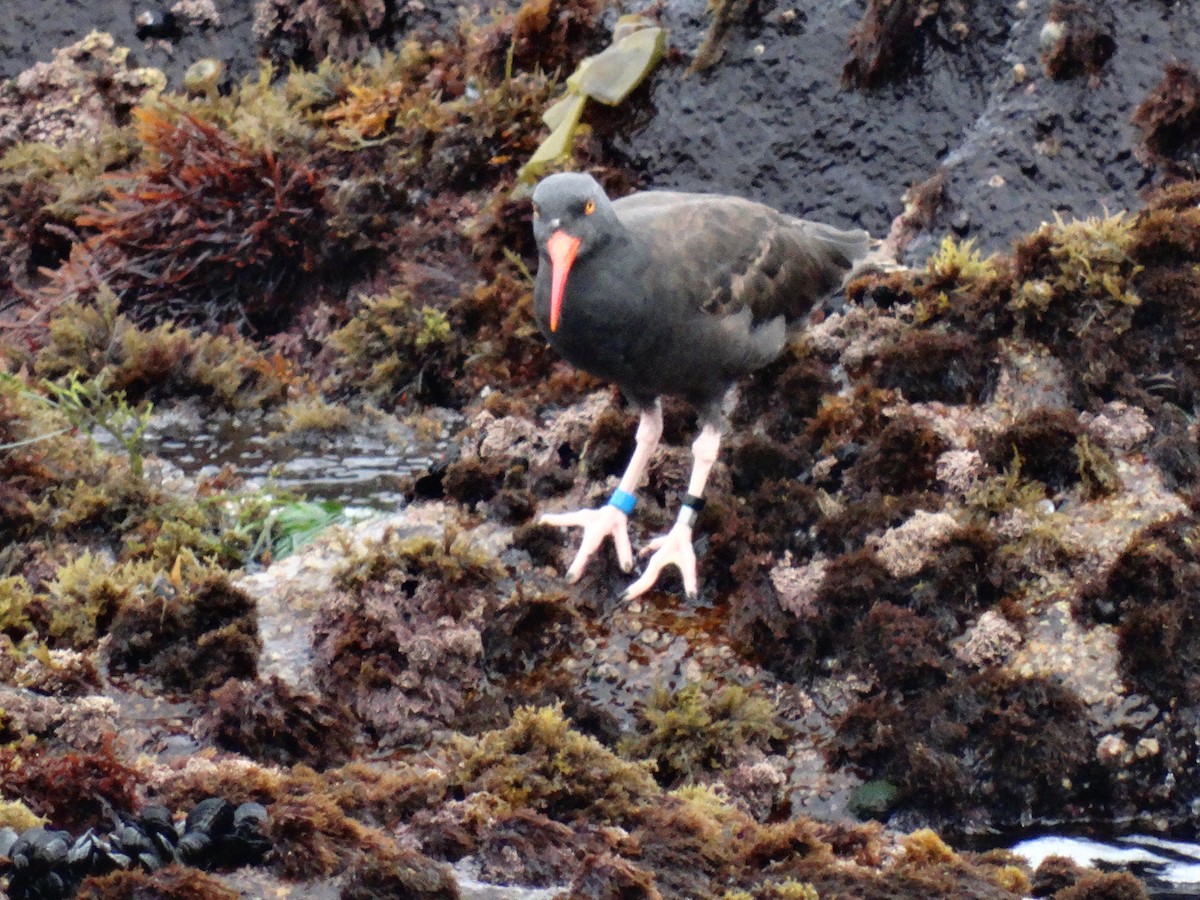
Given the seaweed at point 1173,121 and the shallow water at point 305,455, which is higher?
the seaweed at point 1173,121

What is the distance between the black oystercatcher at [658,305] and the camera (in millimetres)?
4965

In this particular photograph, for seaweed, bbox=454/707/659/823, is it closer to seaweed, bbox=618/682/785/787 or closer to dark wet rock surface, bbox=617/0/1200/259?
seaweed, bbox=618/682/785/787

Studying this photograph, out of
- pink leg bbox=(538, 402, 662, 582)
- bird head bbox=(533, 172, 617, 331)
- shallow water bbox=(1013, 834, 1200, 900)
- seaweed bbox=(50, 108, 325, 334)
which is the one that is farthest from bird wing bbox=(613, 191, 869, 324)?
seaweed bbox=(50, 108, 325, 334)

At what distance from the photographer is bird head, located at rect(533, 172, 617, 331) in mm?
4871

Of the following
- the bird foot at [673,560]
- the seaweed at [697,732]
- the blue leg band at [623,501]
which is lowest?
the seaweed at [697,732]

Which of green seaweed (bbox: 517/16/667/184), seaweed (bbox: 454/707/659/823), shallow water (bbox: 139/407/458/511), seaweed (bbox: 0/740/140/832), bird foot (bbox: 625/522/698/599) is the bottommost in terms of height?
shallow water (bbox: 139/407/458/511)

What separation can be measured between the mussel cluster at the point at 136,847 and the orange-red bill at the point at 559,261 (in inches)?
90.3

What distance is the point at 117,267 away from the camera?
829 centimetres

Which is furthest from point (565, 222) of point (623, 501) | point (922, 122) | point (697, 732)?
point (922, 122)

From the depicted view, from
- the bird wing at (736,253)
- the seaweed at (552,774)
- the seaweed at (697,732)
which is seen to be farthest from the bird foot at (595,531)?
the seaweed at (552,774)

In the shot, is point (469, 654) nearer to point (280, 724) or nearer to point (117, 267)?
point (280, 724)

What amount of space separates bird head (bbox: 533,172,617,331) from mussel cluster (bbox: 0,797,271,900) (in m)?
2.35

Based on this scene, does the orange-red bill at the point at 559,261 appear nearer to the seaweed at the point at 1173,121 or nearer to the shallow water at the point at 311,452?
the shallow water at the point at 311,452

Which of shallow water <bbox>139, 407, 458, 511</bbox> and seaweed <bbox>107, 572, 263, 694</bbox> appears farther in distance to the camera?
shallow water <bbox>139, 407, 458, 511</bbox>
